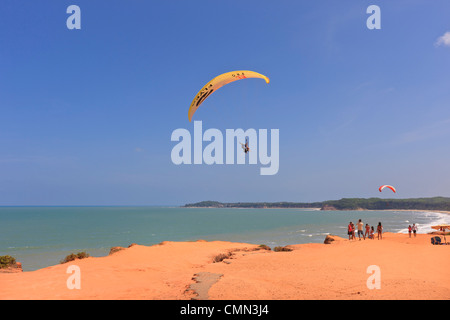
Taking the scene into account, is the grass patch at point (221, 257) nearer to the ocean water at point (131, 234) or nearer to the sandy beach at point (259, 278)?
the sandy beach at point (259, 278)

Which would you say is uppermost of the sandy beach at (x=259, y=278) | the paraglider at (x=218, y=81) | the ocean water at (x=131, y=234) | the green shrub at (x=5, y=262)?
the paraglider at (x=218, y=81)

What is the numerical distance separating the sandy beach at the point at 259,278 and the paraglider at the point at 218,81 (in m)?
9.85

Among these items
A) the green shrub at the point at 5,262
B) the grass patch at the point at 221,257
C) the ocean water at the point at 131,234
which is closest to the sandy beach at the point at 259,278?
the grass patch at the point at 221,257

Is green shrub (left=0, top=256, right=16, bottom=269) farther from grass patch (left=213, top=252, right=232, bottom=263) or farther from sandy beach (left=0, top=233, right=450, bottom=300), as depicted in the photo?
grass patch (left=213, top=252, right=232, bottom=263)

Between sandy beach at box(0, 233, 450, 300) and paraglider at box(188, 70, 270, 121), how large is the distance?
9852 millimetres

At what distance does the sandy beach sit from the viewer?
8.42 m

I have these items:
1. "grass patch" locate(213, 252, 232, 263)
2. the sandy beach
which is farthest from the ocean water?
the sandy beach

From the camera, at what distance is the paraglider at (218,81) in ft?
56.0

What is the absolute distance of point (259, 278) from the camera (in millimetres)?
10641

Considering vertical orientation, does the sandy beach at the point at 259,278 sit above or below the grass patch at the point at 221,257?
above

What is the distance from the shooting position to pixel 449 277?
1024cm

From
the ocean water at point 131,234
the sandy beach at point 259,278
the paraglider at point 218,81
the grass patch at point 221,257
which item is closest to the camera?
the sandy beach at point 259,278

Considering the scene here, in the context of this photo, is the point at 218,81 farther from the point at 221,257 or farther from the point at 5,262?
the point at 5,262
